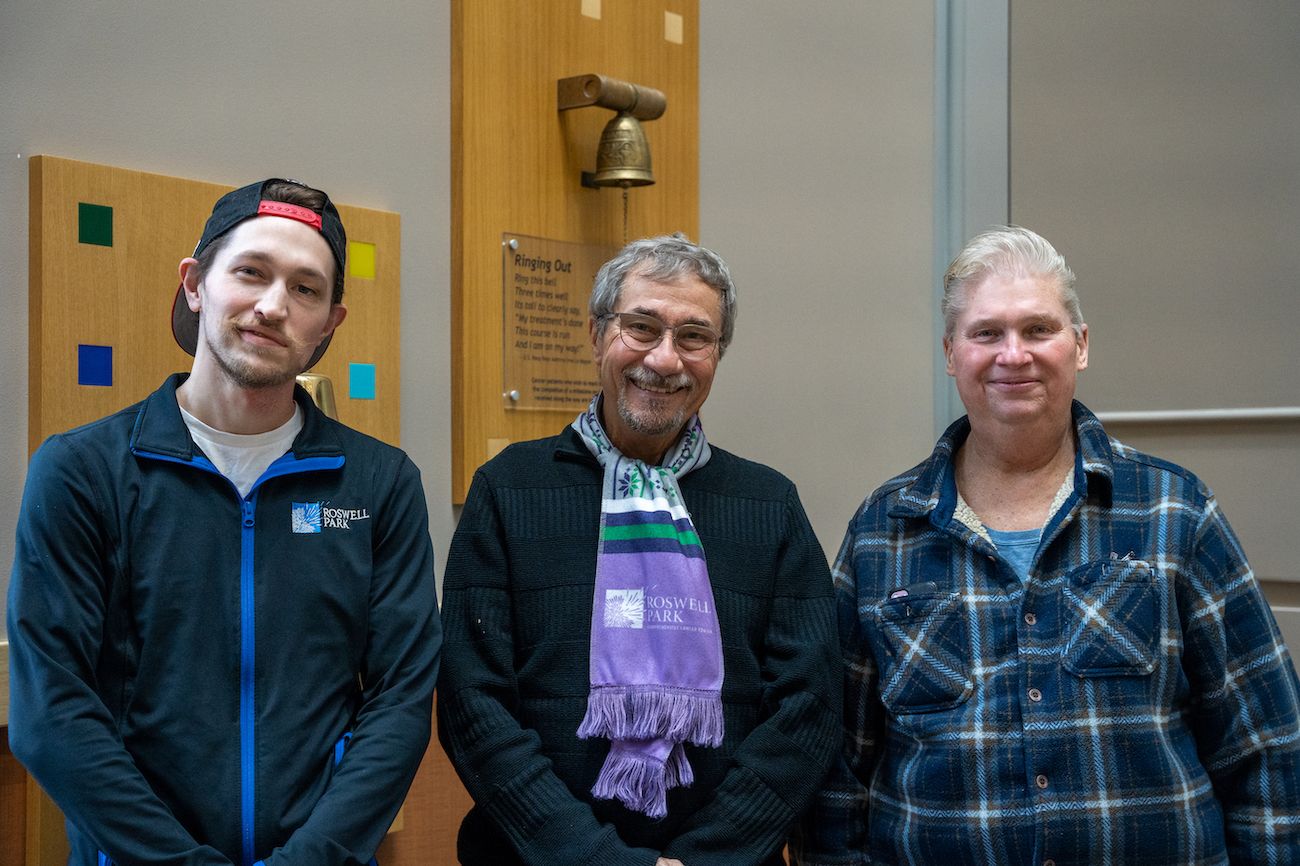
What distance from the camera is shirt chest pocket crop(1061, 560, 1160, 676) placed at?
204 centimetres

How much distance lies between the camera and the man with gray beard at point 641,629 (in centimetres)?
197

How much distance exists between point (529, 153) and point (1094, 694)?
1943 millimetres

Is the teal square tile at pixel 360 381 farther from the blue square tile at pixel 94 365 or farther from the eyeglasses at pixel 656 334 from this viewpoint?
the eyeglasses at pixel 656 334

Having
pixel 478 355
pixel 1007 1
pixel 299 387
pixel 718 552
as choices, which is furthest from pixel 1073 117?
pixel 299 387

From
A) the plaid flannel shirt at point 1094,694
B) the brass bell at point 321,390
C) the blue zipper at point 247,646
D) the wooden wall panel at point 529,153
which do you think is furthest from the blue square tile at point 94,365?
the plaid flannel shirt at point 1094,694

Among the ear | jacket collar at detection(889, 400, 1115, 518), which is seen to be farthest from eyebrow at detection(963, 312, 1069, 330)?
the ear

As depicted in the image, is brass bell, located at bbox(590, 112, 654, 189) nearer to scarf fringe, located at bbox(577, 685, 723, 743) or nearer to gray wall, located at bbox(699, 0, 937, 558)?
gray wall, located at bbox(699, 0, 937, 558)

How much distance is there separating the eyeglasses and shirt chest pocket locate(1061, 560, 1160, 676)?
694 millimetres

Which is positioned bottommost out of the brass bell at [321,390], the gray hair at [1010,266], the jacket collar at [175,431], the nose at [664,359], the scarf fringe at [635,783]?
the scarf fringe at [635,783]

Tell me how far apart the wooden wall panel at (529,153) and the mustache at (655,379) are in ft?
3.61

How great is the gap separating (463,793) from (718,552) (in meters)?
1.25

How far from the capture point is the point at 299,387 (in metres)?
1.96

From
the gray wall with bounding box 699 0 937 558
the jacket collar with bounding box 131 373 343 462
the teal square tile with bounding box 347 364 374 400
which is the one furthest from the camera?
the gray wall with bounding box 699 0 937 558

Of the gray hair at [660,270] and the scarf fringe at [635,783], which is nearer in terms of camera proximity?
the scarf fringe at [635,783]
